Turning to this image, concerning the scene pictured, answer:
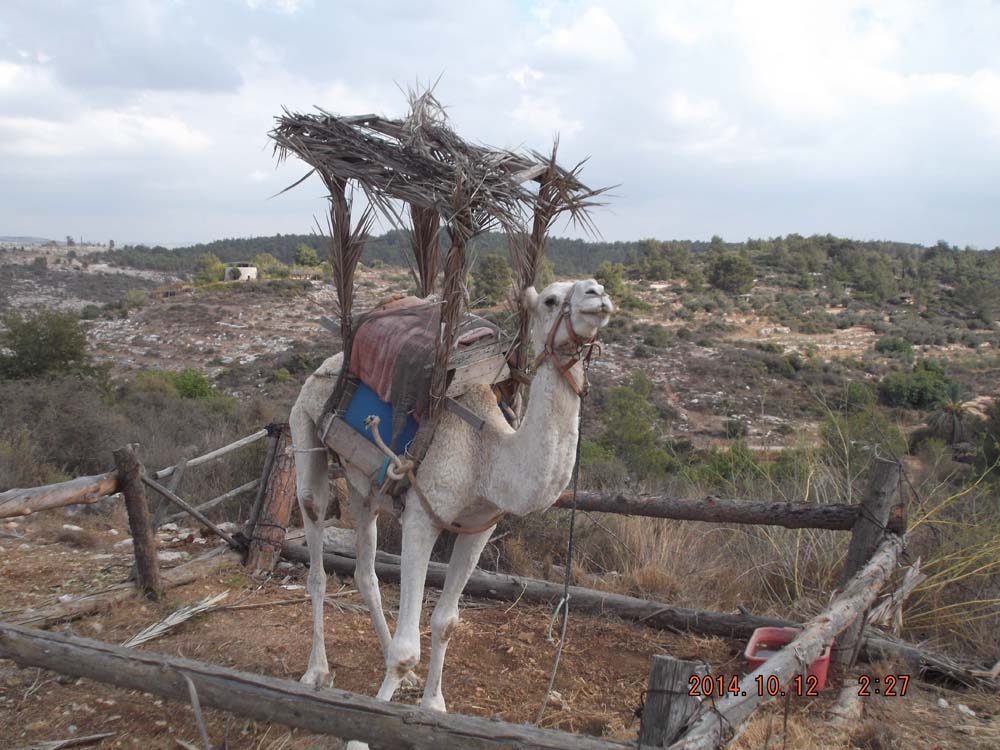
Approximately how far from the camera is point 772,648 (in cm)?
451

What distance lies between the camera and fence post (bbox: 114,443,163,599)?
504 cm

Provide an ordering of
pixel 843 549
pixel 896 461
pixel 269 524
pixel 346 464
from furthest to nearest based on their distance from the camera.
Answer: pixel 269 524
pixel 843 549
pixel 896 461
pixel 346 464

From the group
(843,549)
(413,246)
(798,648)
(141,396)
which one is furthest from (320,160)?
(141,396)

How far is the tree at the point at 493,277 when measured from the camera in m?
3.45

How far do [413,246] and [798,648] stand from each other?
2715 mm

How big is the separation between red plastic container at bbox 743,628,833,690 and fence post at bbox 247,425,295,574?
3932 mm

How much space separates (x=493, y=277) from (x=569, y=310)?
86cm

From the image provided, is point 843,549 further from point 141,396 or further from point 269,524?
point 141,396

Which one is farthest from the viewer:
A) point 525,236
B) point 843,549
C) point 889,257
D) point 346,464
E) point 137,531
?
point 889,257

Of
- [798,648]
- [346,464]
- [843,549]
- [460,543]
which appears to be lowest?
[843,549]

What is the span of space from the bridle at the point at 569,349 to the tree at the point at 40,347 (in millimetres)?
14751

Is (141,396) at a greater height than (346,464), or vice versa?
(346,464)

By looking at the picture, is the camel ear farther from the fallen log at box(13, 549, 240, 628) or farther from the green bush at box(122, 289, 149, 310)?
the green bush at box(122, 289, 149, 310)

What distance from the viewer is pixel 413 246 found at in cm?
386
